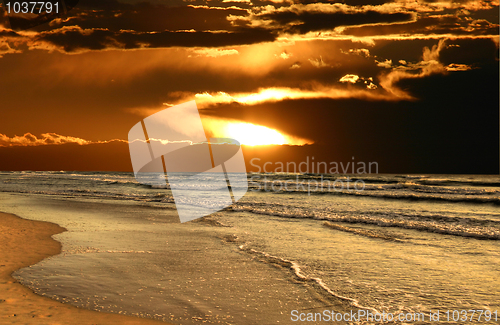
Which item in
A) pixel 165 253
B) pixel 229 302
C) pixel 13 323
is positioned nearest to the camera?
pixel 13 323

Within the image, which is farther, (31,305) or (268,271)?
(268,271)

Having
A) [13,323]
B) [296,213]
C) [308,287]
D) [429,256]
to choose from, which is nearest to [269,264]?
[308,287]

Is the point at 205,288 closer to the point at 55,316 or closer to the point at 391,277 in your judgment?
the point at 55,316

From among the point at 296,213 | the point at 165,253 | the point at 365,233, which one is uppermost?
the point at 165,253

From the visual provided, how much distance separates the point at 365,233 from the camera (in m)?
10.5

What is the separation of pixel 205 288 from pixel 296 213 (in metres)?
10.3

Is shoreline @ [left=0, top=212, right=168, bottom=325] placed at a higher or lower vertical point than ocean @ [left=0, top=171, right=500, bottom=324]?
higher

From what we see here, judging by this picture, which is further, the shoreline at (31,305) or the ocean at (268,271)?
the ocean at (268,271)

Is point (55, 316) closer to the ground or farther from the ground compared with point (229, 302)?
farther from the ground

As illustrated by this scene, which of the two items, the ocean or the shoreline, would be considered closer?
the shoreline

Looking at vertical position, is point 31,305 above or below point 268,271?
above

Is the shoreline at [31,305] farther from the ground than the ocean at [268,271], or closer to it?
farther from the ground

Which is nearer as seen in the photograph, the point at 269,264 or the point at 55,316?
the point at 55,316

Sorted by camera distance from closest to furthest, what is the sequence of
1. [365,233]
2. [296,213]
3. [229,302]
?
[229,302]
[365,233]
[296,213]
